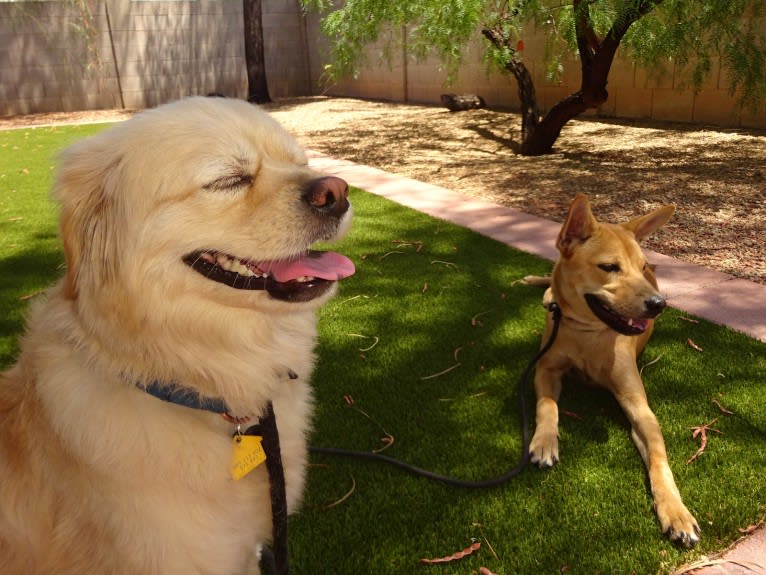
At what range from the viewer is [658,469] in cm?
256

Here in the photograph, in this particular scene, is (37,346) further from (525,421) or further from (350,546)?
(525,421)

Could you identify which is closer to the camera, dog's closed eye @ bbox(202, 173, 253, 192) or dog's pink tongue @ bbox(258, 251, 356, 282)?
dog's closed eye @ bbox(202, 173, 253, 192)

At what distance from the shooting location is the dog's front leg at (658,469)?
230 centimetres

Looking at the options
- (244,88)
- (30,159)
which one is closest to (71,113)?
(244,88)

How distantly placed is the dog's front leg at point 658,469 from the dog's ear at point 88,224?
2193 millimetres

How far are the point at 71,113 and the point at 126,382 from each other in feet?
64.3

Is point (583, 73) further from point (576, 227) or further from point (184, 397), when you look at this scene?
point (184, 397)

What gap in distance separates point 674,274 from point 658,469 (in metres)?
2.51

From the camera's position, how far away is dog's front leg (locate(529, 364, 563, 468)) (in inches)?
109

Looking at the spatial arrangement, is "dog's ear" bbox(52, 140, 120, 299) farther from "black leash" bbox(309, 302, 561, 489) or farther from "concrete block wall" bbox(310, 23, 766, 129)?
Answer: "concrete block wall" bbox(310, 23, 766, 129)

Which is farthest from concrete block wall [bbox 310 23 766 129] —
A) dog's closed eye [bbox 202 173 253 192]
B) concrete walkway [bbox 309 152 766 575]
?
dog's closed eye [bbox 202 173 253 192]

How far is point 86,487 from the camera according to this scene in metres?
1.69

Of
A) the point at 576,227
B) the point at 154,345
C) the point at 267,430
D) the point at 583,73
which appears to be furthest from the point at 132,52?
the point at 267,430

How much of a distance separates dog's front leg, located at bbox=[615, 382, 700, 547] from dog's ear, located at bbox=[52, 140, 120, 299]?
219cm
